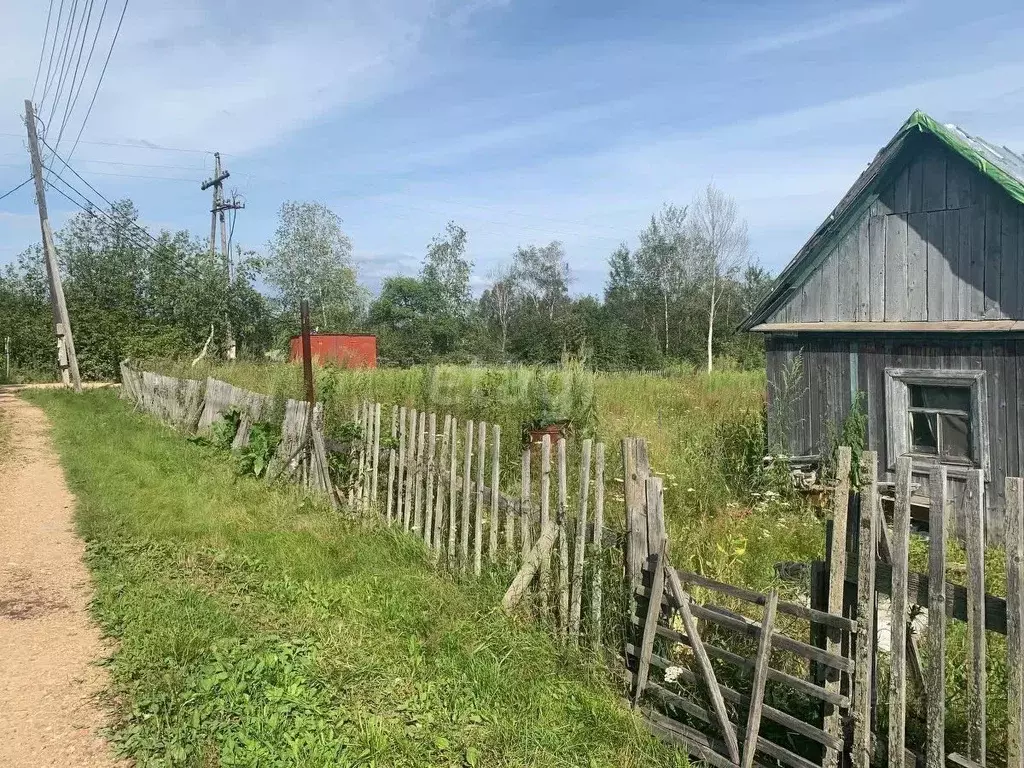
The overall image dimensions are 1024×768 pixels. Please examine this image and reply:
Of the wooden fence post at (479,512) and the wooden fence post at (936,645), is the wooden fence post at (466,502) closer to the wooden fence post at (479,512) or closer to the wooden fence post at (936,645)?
the wooden fence post at (479,512)

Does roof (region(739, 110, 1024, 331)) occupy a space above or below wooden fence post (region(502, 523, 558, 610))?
above

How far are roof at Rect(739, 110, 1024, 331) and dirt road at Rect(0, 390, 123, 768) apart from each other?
7.89m

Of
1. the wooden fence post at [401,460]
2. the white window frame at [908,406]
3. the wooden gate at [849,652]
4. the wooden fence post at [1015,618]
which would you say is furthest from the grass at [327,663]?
the white window frame at [908,406]

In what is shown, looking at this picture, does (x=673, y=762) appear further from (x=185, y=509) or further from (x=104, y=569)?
(x=185, y=509)

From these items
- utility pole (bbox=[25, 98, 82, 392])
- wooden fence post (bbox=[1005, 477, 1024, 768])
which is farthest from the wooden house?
utility pole (bbox=[25, 98, 82, 392])

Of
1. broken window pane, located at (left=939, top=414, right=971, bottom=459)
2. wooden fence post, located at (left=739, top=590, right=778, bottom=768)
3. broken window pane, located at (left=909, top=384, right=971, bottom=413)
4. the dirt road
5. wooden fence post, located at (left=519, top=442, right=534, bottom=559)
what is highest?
broken window pane, located at (left=909, top=384, right=971, bottom=413)

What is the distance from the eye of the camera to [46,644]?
4.95 m

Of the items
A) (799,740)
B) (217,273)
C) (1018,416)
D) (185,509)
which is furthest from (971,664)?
(217,273)

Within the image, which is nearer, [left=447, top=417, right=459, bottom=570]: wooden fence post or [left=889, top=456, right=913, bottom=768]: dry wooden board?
[left=889, top=456, right=913, bottom=768]: dry wooden board

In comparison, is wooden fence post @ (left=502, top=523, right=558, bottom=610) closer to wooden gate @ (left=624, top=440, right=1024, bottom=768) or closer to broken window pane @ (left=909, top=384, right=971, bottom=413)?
wooden gate @ (left=624, top=440, right=1024, bottom=768)

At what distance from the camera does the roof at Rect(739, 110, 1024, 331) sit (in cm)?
702

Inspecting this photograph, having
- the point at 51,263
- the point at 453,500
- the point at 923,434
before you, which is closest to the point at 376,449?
the point at 453,500

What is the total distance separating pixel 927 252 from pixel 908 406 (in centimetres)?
171

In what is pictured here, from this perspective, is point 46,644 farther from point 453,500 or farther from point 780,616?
point 780,616
